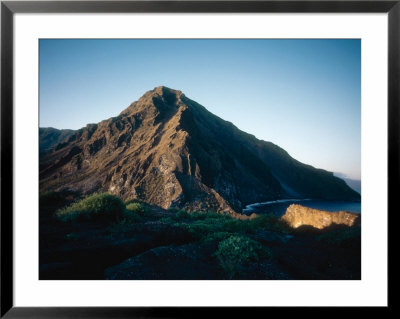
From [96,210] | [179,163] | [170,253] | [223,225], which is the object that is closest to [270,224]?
[223,225]

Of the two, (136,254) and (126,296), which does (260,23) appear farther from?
(126,296)

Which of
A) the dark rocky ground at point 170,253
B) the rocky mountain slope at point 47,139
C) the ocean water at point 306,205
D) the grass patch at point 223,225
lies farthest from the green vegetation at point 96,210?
the ocean water at point 306,205

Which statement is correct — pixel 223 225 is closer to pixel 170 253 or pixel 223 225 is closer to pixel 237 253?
pixel 237 253

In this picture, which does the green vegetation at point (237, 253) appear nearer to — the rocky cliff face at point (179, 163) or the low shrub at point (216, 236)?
the low shrub at point (216, 236)

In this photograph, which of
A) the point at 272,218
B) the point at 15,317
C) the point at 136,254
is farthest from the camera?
the point at 272,218

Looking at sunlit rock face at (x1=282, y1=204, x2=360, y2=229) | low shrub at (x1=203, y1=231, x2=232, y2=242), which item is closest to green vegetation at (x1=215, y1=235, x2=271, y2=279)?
low shrub at (x1=203, y1=231, x2=232, y2=242)

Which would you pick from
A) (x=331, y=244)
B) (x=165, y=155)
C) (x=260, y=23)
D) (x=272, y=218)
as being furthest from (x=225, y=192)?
(x=260, y=23)
